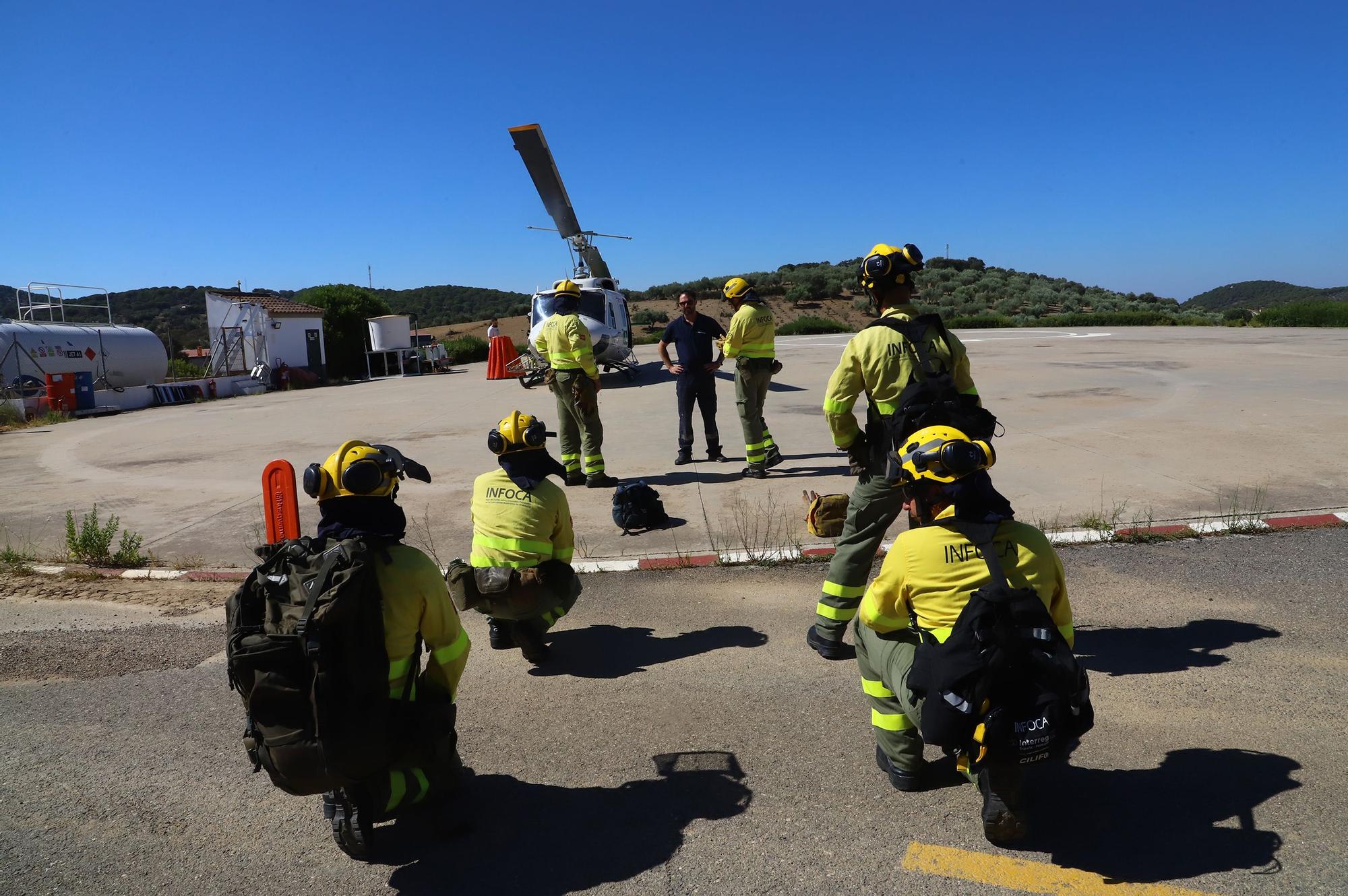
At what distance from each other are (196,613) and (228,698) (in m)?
1.61

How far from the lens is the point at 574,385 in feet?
27.4

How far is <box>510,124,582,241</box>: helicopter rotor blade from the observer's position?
56.1 feet

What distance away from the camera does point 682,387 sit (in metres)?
9.54

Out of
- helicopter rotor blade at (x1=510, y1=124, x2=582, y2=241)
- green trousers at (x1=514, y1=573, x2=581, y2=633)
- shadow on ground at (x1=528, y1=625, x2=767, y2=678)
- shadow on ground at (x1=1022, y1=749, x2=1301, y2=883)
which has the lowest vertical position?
shadow on ground at (x1=1022, y1=749, x2=1301, y2=883)

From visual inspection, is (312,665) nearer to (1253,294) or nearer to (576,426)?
(576,426)

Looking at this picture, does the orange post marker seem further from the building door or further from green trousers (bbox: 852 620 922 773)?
the building door

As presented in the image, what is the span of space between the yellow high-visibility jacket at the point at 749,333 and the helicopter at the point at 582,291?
9298mm

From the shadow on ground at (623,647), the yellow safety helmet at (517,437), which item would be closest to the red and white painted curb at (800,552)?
the shadow on ground at (623,647)

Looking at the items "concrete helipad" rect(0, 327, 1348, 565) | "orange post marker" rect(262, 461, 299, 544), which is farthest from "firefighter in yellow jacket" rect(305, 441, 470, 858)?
"concrete helipad" rect(0, 327, 1348, 565)

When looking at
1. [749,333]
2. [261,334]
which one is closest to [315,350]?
[261,334]

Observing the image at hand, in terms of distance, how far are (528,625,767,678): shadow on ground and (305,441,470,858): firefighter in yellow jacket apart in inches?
56.4

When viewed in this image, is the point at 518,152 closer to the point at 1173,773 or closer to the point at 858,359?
the point at 858,359

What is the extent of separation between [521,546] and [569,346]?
416 centimetres

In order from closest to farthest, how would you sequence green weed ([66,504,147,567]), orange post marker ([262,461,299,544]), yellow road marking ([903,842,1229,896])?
yellow road marking ([903,842,1229,896]) → orange post marker ([262,461,299,544]) → green weed ([66,504,147,567])
